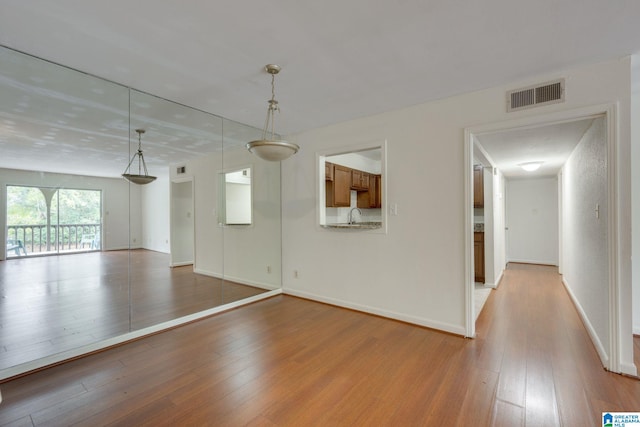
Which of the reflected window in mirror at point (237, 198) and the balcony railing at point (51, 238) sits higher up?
the reflected window in mirror at point (237, 198)

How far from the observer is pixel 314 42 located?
2.17m

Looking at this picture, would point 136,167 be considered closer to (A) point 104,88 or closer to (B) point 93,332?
(A) point 104,88

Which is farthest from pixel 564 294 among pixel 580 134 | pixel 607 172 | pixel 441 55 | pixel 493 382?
pixel 441 55

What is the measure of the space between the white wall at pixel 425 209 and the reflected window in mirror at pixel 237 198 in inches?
49.2

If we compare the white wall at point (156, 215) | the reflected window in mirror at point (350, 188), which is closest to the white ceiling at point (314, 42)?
the white wall at point (156, 215)

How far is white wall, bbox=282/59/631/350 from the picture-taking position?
245 centimetres

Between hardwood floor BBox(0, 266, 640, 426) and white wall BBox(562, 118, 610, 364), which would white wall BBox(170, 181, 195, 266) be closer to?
hardwood floor BBox(0, 266, 640, 426)

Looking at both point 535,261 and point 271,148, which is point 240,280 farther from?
point 535,261

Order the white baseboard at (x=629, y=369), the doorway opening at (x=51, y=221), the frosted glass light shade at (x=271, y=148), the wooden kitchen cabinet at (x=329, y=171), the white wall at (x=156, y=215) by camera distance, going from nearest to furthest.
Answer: the white baseboard at (x=629, y=369), the frosted glass light shade at (x=271, y=148), the doorway opening at (x=51, y=221), the white wall at (x=156, y=215), the wooden kitchen cabinet at (x=329, y=171)

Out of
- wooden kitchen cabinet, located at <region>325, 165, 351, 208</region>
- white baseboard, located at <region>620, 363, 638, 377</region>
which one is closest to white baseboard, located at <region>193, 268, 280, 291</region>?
wooden kitchen cabinet, located at <region>325, 165, 351, 208</region>

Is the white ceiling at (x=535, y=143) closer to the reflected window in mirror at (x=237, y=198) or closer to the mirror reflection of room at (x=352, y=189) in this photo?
the mirror reflection of room at (x=352, y=189)

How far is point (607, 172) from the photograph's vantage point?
238 cm

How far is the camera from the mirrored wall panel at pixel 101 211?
2.51 m

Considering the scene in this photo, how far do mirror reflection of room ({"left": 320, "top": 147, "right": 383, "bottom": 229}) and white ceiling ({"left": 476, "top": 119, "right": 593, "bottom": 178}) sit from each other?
1.80 meters
